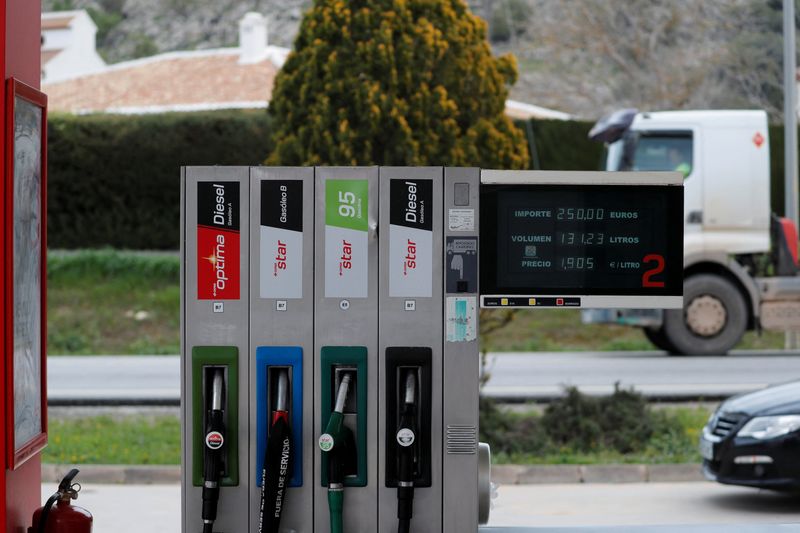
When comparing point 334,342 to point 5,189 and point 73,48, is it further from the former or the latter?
point 73,48

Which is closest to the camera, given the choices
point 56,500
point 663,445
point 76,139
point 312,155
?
point 56,500

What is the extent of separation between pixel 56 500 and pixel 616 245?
82.8 inches

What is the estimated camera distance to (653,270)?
4547 millimetres

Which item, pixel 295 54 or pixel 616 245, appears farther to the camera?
pixel 295 54

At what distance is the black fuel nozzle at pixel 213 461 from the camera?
428cm

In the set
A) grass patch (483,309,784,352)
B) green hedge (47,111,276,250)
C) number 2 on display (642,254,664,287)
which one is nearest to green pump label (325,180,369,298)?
number 2 on display (642,254,664,287)

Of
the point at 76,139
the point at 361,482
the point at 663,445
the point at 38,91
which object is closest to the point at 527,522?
the point at 663,445

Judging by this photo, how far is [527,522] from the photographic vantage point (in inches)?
357

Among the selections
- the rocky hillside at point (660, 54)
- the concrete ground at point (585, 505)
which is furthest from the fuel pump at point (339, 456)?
the rocky hillside at point (660, 54)

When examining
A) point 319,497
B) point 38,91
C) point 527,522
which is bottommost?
point 527,522

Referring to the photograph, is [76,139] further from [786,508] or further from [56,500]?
[56,500]

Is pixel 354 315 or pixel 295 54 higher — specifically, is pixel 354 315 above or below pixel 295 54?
below

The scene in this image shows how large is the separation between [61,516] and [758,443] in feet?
20.0

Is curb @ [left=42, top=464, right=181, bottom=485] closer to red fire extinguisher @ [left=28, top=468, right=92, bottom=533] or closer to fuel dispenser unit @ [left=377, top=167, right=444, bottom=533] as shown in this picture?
red fire extinguisher @ [left=28, top=468, right=92, bottom=533]
